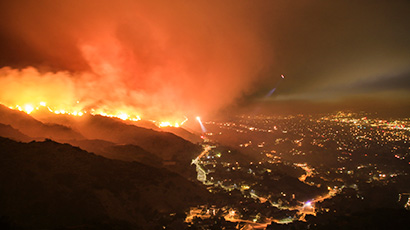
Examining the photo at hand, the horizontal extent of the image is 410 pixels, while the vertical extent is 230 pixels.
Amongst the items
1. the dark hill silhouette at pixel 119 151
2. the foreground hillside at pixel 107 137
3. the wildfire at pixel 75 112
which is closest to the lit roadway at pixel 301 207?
the foreground hillside at pixel 107 137

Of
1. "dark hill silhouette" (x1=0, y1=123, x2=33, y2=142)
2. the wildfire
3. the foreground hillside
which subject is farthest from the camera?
the wildfire

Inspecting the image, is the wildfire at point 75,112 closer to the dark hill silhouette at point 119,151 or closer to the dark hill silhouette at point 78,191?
the dark hill silhouette at point 119,151

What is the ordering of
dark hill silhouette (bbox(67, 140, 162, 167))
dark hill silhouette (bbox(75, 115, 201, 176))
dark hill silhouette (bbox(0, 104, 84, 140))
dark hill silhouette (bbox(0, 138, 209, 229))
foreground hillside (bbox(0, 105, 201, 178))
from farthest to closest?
dark hill silhouette (bbox(75, 115, 201, 176)), dark hill silhouette (bbox(0, 104, 84, 140)), foreground hillside (bbox(0, 105, 201, 178)), dark hill silhouette (bbox(67, 140, 162, 167)), dark hill silhouette (bbox(0, 138, 209, 229))

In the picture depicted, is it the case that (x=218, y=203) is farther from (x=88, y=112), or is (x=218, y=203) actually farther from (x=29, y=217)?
(x=88, y=112)

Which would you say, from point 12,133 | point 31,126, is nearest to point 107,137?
point 31,126

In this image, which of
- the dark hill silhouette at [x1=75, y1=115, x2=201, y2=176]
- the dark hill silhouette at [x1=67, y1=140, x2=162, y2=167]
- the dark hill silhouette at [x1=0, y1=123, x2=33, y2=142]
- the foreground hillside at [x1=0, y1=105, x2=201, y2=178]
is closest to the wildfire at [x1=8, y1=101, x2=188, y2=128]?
the foreground hillside at [x1=0, y1=105, x2=201, y2=178]

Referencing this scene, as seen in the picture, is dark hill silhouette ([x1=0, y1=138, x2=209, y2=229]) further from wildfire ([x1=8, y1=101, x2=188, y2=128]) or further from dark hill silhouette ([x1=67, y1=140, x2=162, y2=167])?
wildfire ([x1=8, y1=101, x2=188, y2=128])

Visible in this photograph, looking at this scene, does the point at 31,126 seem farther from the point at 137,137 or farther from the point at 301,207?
the point at 301,207
